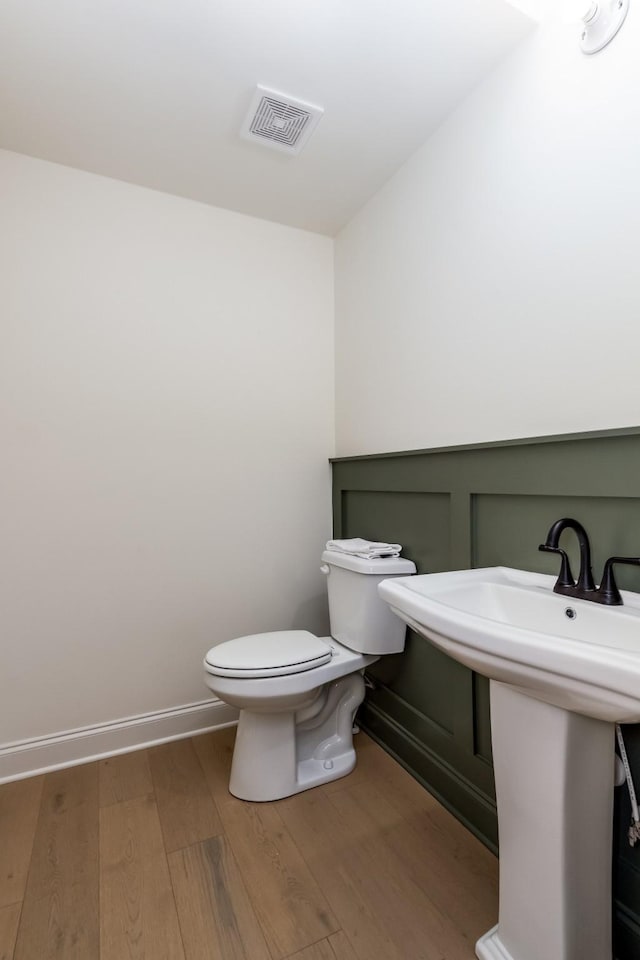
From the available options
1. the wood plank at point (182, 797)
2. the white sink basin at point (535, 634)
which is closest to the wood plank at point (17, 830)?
the wood plank at point (182, 797)

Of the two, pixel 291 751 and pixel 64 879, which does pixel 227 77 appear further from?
pixel 64 879

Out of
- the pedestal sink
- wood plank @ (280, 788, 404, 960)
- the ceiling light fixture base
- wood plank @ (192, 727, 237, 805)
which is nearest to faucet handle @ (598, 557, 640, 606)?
the pedestal sink

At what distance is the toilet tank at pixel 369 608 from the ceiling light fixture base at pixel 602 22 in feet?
4.95

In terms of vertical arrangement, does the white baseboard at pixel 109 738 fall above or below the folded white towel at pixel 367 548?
below

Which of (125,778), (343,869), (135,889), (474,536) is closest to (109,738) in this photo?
(125,778)

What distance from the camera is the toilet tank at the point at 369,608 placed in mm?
1663

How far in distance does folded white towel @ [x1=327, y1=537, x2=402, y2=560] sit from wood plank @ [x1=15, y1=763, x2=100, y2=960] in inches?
46.6

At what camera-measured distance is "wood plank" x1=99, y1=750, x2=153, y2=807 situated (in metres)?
1.58

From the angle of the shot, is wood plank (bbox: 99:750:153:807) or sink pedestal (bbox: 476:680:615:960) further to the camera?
wood plank (bbox: 99:750:153:807)

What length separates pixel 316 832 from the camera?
4.59 ft

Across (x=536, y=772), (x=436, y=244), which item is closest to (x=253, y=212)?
(x=436, y=244)

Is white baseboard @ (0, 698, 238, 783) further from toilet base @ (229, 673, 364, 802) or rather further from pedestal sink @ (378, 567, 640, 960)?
pedestal sink @ (378, 567, 640, 960)

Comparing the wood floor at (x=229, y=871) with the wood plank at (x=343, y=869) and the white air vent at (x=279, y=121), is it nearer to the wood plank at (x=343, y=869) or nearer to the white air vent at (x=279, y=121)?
the wood plank at (x=343, y=869)

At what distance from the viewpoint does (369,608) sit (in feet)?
5.52
